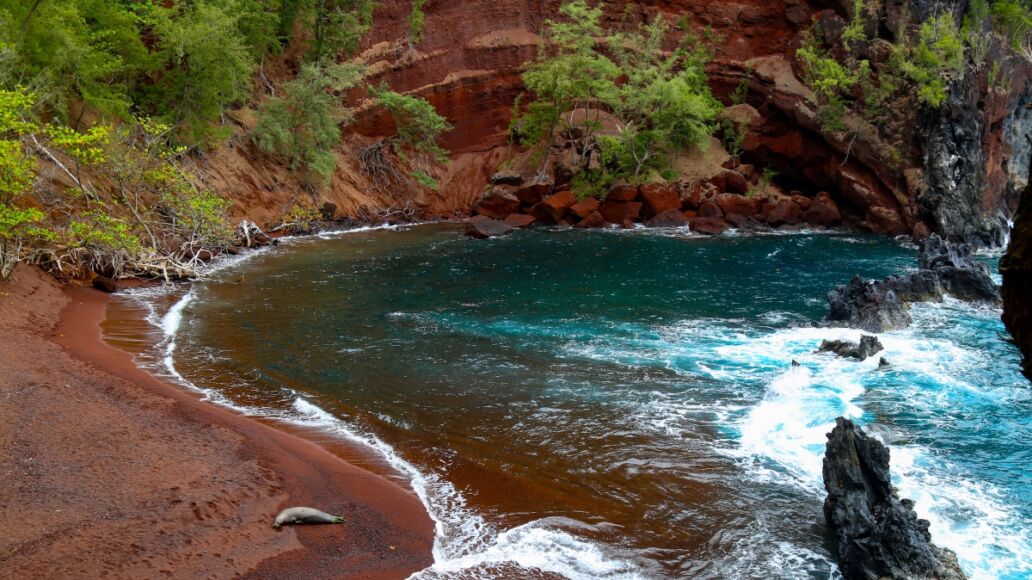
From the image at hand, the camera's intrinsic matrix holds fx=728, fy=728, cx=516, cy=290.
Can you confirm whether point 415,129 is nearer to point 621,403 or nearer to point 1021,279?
point 621,403

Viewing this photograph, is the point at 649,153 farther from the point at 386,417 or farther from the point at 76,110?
the point at 386,417

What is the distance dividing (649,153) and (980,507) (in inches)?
1391

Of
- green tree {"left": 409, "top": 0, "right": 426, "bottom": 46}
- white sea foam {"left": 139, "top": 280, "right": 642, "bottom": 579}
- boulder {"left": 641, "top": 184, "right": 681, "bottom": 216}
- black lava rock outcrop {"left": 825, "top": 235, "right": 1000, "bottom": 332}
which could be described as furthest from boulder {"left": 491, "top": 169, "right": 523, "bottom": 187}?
white sea foam {"left": 139, "top": 280, "right": 642, "bottom": 579}

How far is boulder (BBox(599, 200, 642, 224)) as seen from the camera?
41.1m

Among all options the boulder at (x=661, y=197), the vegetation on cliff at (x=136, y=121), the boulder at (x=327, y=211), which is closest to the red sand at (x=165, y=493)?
the vegetation on cliff at (x=136, y=121)

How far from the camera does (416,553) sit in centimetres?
799

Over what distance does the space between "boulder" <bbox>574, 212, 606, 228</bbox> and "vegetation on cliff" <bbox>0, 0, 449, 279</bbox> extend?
1199 centimetres

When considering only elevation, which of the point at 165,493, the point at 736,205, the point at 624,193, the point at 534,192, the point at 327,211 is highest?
the point at 534,192

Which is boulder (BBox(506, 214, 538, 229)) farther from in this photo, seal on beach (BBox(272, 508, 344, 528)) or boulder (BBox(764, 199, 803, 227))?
seal on beach (BBox(272, 508, 344, 528))

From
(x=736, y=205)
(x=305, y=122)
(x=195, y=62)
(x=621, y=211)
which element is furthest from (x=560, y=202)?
(x=195, y=62)

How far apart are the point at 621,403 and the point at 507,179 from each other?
33.2 m

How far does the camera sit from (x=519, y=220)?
4078 cm

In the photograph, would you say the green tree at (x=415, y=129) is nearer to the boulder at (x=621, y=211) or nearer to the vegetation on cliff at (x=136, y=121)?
the vegetation on cliff at (x=136, y=121)

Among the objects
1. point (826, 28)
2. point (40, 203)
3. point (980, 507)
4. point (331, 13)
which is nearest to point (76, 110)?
point (40, 203)
